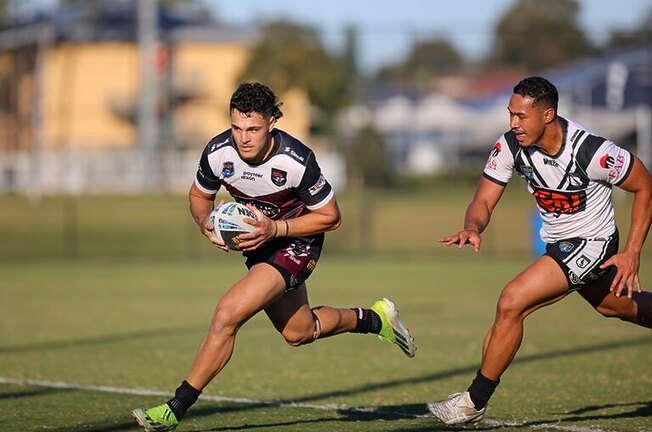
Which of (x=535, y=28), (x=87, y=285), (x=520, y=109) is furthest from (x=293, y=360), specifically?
(x=535, y=28)

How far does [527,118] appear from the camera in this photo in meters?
6.76

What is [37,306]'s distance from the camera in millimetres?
16688

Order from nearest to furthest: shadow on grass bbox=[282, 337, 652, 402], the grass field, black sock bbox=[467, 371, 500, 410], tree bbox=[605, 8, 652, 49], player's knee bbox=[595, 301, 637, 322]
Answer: black sock bbox=[467, 371, 500, 410] → player's knee bbox=[595, 301, 637, 322] → the grass field → shadow on grass bbox=[282, 337, 652, 402] → tree bbox=[605, 8, 652, 49]

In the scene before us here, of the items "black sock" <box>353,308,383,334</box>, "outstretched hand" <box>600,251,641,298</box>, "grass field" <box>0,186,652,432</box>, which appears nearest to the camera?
"outstretched hand" <box>600,251,641,298</box>

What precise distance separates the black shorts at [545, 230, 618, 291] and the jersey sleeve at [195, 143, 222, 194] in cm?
211

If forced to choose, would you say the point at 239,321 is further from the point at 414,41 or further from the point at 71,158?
the point at 71,158

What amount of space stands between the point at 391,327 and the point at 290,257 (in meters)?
1.38

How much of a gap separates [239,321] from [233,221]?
0.58 metres

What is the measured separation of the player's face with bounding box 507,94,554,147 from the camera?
6.77 metres

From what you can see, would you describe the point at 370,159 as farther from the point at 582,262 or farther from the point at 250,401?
the point at 582,262

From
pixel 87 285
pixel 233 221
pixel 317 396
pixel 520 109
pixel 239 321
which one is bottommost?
pixel 87 285

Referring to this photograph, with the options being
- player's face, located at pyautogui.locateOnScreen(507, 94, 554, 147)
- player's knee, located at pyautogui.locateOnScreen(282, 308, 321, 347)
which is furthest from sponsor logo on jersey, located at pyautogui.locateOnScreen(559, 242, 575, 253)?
player's knee, located at pyautogui.locateOnScreen(282, 308, 321, 347)

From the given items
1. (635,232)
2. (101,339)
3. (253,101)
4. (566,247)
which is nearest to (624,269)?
(635,232)

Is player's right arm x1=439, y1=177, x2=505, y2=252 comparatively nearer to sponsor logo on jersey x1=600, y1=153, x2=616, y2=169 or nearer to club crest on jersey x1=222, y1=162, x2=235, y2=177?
sponsor logo on jersey x1=600, y1=153, x2=616, y2=169
